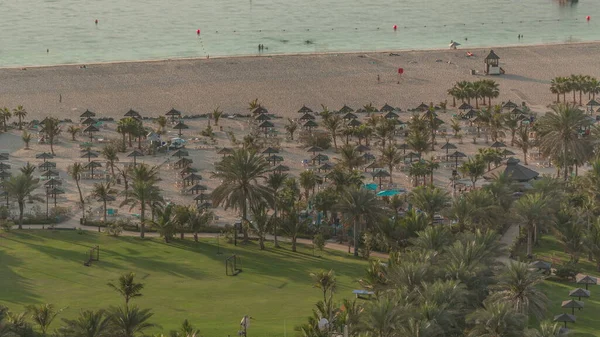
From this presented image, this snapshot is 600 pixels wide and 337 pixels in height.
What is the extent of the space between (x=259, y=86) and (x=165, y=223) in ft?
133

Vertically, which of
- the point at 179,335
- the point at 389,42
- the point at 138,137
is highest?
the point at 389,42

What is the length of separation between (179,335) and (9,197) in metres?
29.3

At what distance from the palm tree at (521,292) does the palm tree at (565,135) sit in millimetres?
23421

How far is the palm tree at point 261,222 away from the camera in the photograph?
197ft

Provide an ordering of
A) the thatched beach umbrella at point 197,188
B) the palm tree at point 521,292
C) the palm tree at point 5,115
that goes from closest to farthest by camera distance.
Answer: the palm tree at point 521,292, the thatched beach umbrella at point 197,188, the palm tree at point 5,115

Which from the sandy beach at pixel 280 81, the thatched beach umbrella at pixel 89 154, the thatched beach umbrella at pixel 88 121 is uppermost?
the sandy beach at pixel 280 81

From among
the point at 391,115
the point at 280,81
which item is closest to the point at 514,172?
the point at 391,115

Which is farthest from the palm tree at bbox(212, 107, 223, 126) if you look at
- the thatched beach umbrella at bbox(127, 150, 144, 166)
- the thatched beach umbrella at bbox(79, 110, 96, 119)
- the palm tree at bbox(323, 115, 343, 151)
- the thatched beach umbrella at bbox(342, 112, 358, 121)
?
the thatched beach umbrella at bbox(127, 150, 144, 166)

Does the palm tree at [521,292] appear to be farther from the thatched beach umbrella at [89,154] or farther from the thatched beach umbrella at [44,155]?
the thatched beach umbrella at [44,155]

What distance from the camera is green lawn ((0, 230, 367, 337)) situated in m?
47.8

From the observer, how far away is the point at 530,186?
210 ft

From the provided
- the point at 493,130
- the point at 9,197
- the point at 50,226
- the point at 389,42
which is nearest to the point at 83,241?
the point at 50,226

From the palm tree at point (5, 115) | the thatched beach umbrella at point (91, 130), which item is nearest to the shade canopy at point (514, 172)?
the thatched beach umbrella at point (91, 130)

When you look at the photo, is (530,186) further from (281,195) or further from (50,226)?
(50,226)
